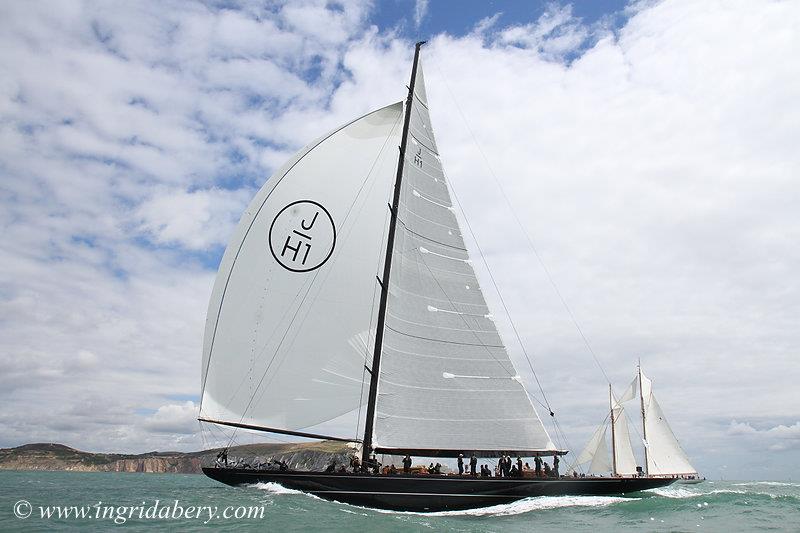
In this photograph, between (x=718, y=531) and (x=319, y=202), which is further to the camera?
(x=319, y=202)

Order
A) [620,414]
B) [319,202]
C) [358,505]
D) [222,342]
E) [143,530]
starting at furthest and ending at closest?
[620,414] < [319,202] < [222,342] < [358,505] < [143,530]

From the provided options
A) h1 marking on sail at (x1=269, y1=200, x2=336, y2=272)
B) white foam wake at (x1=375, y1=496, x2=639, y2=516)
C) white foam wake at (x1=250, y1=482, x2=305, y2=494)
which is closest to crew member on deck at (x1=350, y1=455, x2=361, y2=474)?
white foam wake at (x1=375, y1=496, x2=639, y2=516)

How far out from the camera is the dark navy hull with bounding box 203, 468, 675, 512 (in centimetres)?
1906

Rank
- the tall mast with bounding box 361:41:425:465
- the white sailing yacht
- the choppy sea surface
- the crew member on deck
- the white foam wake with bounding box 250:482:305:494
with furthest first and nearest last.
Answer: the white sailing yacht < the tall mast with bounding box 361:41:425:465 < the crew member on deck < the white foam wake with bounding box 250:482:305:494 < the choppy sea surface

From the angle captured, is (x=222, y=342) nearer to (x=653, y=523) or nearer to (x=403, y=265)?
(x=403, y=265)

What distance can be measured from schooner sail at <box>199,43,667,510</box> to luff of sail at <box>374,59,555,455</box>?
5cm

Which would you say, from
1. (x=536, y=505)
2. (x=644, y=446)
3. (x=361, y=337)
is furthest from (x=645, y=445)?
(x=361, y=337)

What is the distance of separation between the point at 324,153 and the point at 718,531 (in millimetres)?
19377

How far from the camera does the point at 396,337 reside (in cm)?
2209

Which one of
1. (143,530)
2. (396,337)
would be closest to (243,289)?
(396,337)

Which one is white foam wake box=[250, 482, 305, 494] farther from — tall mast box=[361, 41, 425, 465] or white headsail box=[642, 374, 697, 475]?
white headsail box=[642, 374, 697, 475]

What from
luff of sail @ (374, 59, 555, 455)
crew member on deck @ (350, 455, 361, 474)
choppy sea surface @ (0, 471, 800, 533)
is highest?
luff of sail @ (374, 59, 555, 455)

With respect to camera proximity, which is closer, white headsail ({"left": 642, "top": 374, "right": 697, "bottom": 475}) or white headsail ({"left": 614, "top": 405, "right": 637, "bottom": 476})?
white headsail ({"left": 614, "top": 405, "right": 637, "bottom": 476})

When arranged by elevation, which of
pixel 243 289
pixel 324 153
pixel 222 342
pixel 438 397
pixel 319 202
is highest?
pixel 324 153
